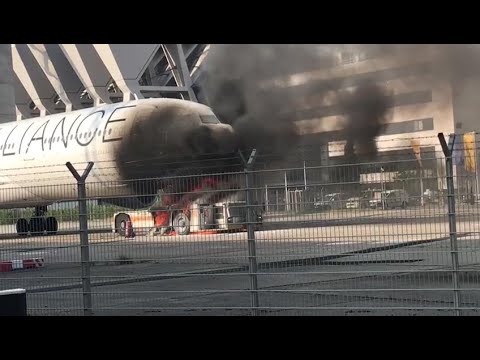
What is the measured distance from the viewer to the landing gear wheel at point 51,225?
362 inches

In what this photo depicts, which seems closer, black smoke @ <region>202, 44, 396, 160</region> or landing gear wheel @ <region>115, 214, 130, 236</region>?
landing gear wheel @ <region>115, 214, 130, 236</region>

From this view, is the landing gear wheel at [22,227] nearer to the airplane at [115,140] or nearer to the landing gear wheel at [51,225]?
the landing gear wheel at [51,225]

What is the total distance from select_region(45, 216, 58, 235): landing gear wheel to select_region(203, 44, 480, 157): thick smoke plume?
6.15 metres

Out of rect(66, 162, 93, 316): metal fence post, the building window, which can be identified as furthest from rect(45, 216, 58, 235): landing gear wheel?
the building window

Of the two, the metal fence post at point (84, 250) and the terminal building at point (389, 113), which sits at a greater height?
the terminal building at point (389, 113)

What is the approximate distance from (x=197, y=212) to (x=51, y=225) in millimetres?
2017

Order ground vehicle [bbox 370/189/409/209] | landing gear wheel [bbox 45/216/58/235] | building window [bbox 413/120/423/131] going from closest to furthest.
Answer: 1. ground vehicle [bbox 370/189/409/209]
2. landing gear wheel [bbox 45/216/58/235]
3. building window [bbox 413/120/423/131]

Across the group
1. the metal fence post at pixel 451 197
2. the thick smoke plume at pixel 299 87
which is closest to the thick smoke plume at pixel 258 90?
the thick smoke plume at pixel 299 87

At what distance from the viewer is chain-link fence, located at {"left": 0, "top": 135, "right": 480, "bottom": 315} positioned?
7559 millimetres

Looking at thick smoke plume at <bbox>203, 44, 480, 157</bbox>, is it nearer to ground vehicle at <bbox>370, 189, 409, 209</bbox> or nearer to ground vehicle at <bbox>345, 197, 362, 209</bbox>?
ground vehicle at <bbox>370, 189, 409, 209</bbox>

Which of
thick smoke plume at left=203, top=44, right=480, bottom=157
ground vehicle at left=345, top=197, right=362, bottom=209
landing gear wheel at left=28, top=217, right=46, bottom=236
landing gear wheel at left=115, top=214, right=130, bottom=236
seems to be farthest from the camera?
thick smoke plume at left=203, top=44, right=480, bottom=157

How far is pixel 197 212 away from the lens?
883 cm

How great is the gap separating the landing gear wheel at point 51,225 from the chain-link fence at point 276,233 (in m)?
0.02
